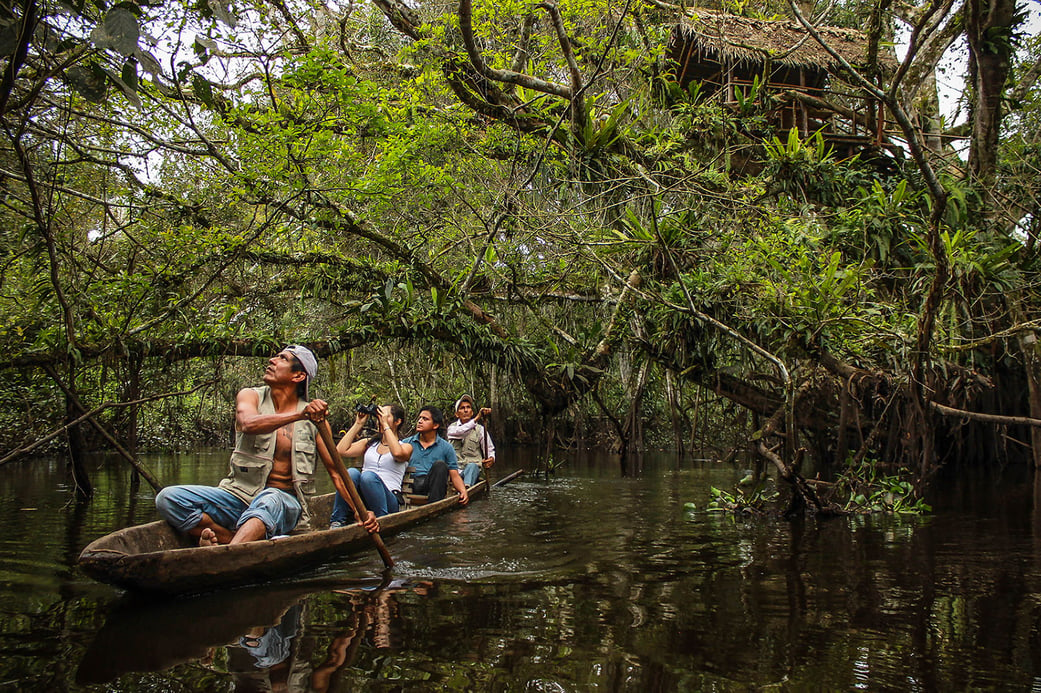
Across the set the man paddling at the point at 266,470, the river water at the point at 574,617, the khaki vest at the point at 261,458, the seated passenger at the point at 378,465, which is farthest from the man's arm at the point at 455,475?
the khaki vest at the point at 261,458

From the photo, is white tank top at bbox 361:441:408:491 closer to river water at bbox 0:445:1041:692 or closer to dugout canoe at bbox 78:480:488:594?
river water at bbox 0:445:1041:692

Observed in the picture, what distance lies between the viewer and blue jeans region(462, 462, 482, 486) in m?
8.21

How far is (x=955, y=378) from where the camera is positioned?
23.9ft

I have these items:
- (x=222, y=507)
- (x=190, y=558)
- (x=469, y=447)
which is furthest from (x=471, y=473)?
(x=190, y=558)

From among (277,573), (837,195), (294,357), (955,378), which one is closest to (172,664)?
(277,573)

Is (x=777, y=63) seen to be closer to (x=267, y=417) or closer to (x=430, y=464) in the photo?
(x=430, y=464)

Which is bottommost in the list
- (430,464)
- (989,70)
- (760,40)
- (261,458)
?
(430,464)

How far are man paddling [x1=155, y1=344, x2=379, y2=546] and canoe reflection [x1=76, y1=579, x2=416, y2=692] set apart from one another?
402mm

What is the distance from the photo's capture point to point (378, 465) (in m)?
6.17

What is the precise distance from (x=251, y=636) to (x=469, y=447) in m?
5.68

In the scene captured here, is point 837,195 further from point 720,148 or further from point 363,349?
point 363,349

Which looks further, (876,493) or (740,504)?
(876,493)

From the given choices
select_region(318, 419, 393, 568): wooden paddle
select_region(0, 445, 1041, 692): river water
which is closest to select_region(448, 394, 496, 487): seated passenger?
select_region(0, 445, 1041, 692): river water

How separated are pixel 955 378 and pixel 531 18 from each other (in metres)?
6.18
